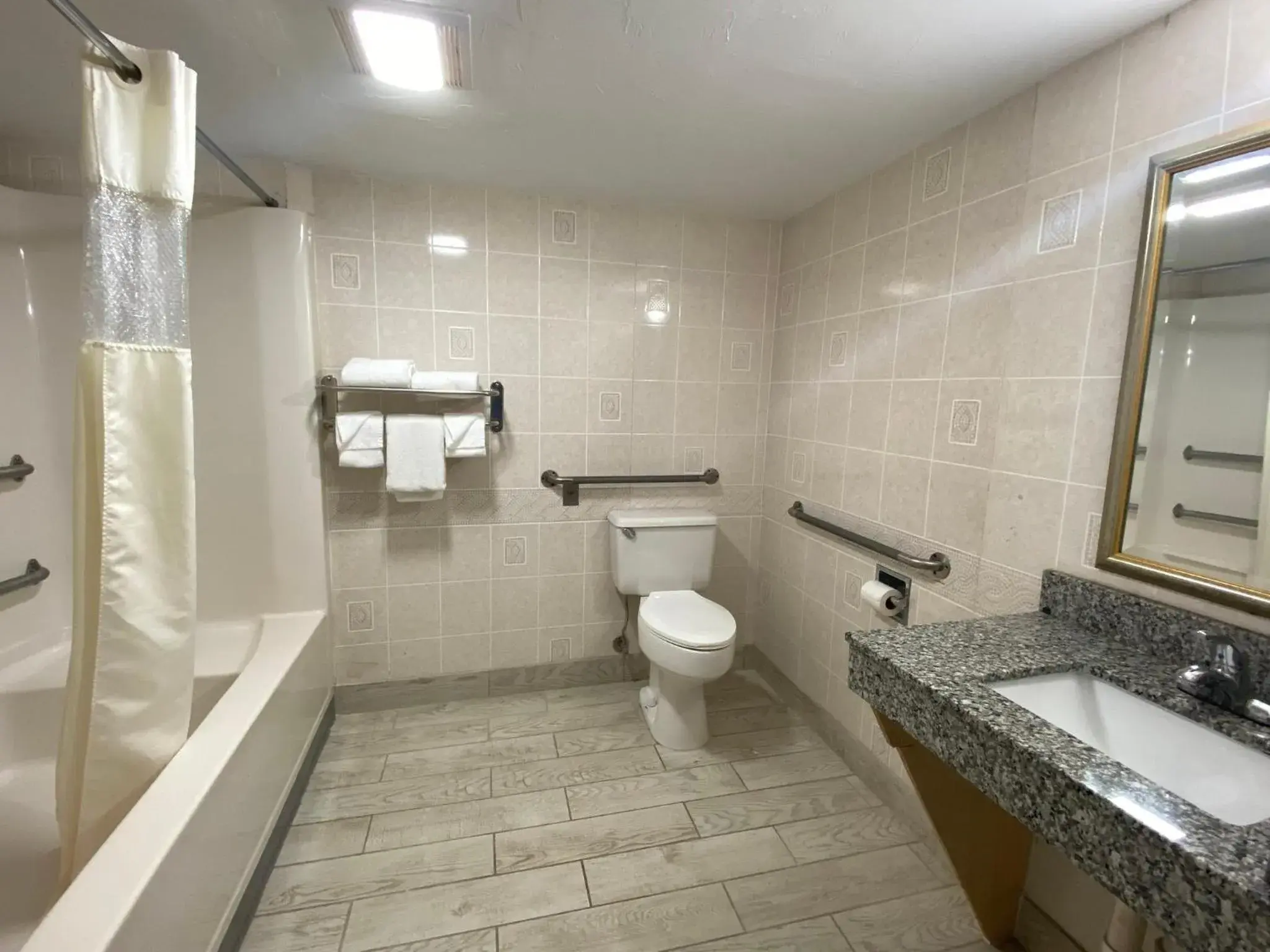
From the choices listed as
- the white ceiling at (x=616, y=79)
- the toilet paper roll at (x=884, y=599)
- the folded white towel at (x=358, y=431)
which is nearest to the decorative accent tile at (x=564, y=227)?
the white ceiling at (x=616, y=79)

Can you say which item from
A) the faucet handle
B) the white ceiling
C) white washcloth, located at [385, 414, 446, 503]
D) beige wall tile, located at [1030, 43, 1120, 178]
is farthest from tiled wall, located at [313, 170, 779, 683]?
the faucet handle

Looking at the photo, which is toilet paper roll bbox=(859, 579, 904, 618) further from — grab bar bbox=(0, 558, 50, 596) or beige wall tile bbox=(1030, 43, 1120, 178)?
grab bar bbox=(0, 558, 50, 596)

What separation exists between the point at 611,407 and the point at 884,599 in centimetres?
123

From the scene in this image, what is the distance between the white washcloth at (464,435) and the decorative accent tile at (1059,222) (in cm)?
171

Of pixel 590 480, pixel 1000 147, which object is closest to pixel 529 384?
pixel 590 480

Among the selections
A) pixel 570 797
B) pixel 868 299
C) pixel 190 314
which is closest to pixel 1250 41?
pixel 868 299

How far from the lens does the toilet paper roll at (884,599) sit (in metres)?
1.65

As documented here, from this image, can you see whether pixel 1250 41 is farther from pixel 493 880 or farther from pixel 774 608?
pixel 493 880

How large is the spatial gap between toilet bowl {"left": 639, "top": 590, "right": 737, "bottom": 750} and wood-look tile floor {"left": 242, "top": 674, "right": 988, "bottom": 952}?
0.27 ft

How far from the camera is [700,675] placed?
5.97ft

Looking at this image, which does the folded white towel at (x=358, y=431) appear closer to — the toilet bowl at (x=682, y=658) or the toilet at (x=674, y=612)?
the toilet at (x=674, y=612)

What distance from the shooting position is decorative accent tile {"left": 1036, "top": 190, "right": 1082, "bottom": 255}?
1.19 meters

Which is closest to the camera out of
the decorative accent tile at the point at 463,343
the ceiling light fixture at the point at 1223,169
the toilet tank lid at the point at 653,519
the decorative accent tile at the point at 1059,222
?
the ceiling light fixture at the point at 1223,169

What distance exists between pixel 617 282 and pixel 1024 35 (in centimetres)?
139
